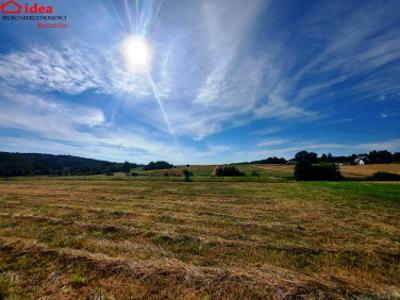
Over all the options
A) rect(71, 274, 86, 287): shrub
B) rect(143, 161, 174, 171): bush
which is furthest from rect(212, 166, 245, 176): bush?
rect(71, 274, 86, 287): shrub

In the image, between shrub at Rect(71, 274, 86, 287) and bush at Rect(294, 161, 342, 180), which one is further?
bush at Rect(294, 161, 342, 180)

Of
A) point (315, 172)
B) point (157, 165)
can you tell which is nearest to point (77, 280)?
point (315, 172)

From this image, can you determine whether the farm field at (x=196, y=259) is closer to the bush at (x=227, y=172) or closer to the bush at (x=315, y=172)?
the bush at (x=315, y=172)

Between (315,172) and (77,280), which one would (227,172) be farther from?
(77,280)

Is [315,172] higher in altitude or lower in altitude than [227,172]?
higher

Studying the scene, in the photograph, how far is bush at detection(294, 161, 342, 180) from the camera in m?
47.8

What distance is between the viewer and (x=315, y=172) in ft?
158

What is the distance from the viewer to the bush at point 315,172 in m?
47.8

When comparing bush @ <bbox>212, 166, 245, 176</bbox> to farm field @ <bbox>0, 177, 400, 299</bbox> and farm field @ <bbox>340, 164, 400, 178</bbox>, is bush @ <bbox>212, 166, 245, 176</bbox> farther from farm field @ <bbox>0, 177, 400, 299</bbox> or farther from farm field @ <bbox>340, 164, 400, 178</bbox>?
farm field @ <bbox>0, 177, 400, 299</bbox>

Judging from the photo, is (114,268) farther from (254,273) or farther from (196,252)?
(254,273)

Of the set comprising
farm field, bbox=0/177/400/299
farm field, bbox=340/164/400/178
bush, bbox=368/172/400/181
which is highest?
farm field, bbox=340/164/400/178

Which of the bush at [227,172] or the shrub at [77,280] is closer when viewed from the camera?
the shrub at [77,280]

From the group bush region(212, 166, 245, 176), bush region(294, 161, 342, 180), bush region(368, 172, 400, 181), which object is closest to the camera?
bush region(368, 172, 400, 181)

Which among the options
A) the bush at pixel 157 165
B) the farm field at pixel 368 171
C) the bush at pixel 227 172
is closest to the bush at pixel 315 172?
the farm field at pixel 368 171
